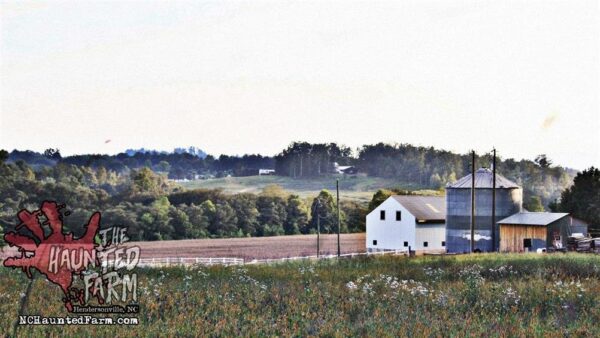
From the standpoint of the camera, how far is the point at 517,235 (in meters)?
54.6

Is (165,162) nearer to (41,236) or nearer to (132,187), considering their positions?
(132,187)

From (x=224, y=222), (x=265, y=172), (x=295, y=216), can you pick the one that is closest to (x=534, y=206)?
(x=295, y=216)

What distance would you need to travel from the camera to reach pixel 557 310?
1862 centimetres

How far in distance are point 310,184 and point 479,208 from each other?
5836 cm

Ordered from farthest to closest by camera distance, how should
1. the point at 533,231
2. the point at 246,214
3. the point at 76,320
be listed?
the point at 246,214 → the point at 533,231 → the point at 76,320

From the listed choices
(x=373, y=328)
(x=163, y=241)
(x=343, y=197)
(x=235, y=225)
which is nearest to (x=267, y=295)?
(x=373, y=328)

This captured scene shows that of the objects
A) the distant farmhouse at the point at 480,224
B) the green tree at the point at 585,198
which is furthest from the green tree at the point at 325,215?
the green tree at the point at 585,198

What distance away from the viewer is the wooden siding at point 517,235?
53.4m

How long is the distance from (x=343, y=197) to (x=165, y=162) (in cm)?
2865

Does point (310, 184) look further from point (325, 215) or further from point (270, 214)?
point (270, 214)

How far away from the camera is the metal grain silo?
56.6 meters

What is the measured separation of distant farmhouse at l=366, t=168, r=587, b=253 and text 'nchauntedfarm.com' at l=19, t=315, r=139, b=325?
4213 cm

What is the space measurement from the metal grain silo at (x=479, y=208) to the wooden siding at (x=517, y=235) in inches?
36.3

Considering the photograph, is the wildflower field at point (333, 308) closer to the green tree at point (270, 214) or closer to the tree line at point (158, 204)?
the tree line at point (158, 204)
